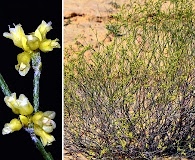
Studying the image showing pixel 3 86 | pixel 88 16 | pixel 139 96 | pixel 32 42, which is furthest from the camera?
pixel 88 16

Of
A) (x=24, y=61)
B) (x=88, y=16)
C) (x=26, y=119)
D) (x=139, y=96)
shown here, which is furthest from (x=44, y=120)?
(x=88, y=16)

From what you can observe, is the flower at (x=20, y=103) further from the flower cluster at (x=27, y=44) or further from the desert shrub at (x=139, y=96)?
the desert shrub at (x=139, y=96)

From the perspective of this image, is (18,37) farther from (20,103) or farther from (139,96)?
(139,96)

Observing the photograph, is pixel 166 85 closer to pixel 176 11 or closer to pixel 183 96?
pixel 183 96

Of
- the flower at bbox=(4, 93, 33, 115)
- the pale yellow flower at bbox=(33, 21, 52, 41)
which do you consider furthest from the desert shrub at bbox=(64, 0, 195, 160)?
the flower at bbox=(4, 93, 33, 115)

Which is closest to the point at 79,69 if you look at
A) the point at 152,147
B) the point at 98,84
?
the point at 98,84

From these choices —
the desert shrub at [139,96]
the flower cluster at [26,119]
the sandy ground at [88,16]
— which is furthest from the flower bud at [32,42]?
the sandy ground at [88,16]

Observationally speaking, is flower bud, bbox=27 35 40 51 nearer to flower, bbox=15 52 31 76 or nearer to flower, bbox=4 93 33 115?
flower, bbox=15 52 31 76
